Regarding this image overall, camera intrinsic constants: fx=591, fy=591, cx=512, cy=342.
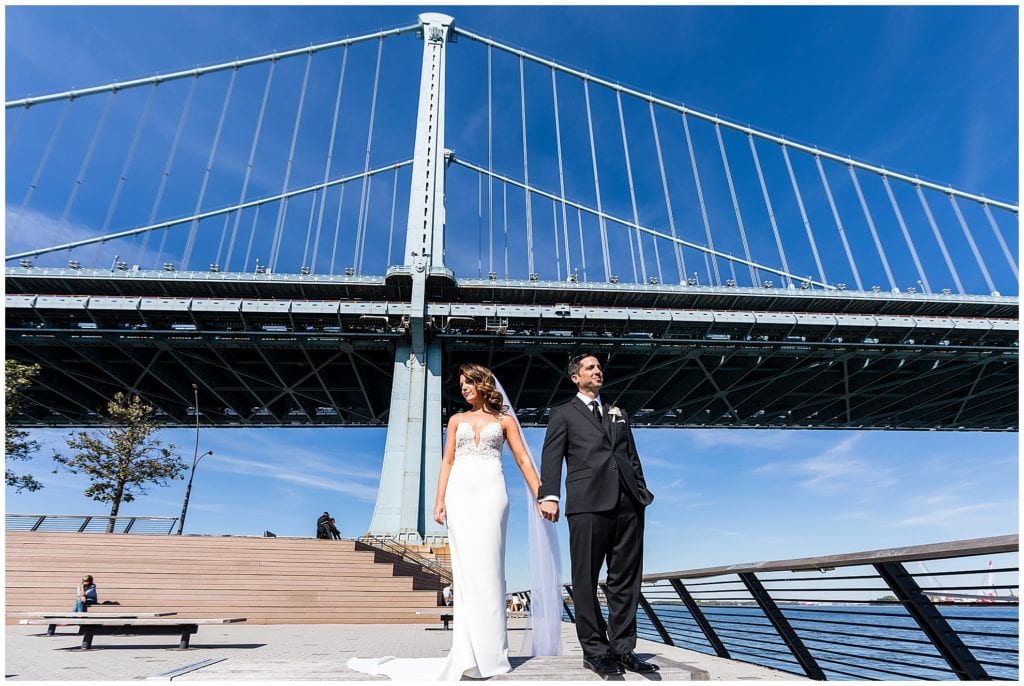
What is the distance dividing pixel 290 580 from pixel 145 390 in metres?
27.7

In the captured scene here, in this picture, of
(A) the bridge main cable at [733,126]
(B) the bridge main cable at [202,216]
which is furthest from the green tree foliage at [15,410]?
(A) the bridge main cable at [733,126]

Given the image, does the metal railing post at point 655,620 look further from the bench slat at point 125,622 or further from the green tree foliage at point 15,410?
the green tree foliage at point 15,410

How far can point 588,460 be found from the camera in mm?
3299

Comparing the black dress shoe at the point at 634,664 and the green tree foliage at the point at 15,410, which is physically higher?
the green tree foliage at the point at 15,410

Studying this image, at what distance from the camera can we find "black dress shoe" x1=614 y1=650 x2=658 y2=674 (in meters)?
3.02

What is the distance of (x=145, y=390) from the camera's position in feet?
113

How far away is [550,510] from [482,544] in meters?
0.46

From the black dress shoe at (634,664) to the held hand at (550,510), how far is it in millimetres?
765

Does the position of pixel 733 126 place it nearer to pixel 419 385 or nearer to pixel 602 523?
pixel 419 385

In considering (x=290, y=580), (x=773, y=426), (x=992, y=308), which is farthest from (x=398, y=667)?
(x=773, y=426)

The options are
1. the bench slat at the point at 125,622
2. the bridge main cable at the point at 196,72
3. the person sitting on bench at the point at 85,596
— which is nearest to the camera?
the bench slat at the point at 125,622

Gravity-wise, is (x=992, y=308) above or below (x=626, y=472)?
above

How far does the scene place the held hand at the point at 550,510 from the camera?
3250 mm

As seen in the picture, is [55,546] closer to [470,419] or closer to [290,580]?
[290,580]
